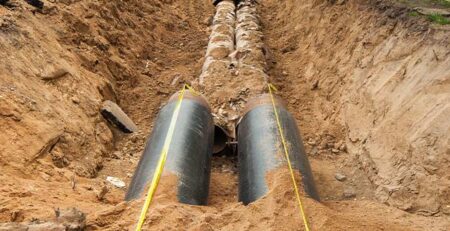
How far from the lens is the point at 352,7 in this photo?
8117 millimetres

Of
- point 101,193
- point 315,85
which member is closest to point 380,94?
point 315,85

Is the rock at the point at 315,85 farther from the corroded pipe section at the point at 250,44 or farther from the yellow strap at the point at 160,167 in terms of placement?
the yellow strap at the point at 160,167

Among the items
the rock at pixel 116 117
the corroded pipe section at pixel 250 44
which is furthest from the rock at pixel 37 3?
the corroded pipe section at pixel 250 44

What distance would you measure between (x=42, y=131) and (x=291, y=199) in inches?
126

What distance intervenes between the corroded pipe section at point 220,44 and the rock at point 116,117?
1624mm

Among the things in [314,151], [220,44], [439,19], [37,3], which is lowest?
[314,151]

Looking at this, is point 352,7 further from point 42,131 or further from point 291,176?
point 42,131

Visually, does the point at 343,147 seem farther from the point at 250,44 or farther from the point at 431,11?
the point at 250,44

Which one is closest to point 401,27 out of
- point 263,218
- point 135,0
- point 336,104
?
point 336,104

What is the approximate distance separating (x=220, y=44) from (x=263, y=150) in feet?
15.0

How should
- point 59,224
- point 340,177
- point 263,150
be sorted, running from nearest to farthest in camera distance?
1. point 59,224
2. point 263,150
3. point 340,177

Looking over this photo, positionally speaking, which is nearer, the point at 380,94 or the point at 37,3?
the point at 380,94

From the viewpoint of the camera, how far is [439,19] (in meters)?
5.96

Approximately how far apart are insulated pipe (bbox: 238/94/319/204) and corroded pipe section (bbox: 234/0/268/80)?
2.25 metres
